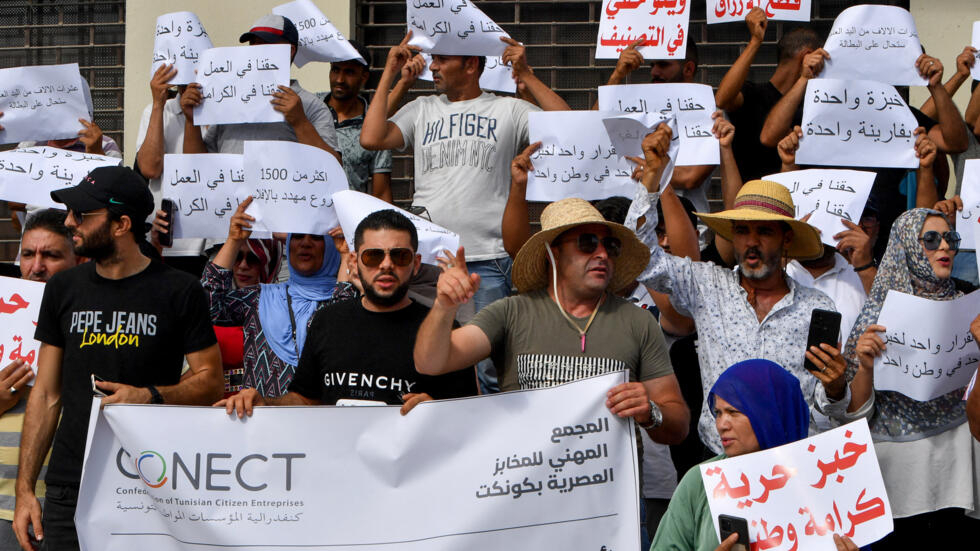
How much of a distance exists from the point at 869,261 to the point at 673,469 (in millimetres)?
1524

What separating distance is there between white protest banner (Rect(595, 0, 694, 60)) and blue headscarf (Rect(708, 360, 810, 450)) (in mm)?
3120

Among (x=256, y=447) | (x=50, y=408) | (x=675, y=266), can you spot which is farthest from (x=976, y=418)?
(x=50, y=408)

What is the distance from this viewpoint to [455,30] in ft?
22.8

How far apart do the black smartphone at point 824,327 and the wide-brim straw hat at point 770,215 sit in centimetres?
62

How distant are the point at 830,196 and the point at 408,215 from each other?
217cm

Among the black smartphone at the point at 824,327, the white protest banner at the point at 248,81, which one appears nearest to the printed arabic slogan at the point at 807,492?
the black smartphone at the point at 824,327

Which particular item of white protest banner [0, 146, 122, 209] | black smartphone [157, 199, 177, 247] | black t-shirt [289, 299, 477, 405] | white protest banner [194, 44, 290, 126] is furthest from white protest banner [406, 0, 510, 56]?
black t-shirt [289, 299, 477, 405]

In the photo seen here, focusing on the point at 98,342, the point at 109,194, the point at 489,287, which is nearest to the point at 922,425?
the point at 489,287

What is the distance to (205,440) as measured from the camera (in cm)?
477

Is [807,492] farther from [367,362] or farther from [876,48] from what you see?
[876,48]

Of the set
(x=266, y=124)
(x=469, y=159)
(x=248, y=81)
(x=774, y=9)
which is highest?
(x=774, y=9)

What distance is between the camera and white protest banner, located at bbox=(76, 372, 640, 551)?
4656mm

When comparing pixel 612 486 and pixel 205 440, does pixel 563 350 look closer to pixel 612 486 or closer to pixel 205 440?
pixel 612 486

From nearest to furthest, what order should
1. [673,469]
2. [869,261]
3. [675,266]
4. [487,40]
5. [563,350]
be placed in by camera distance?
[563,350], [675,266], [673,469], [869,261], [487,40]
